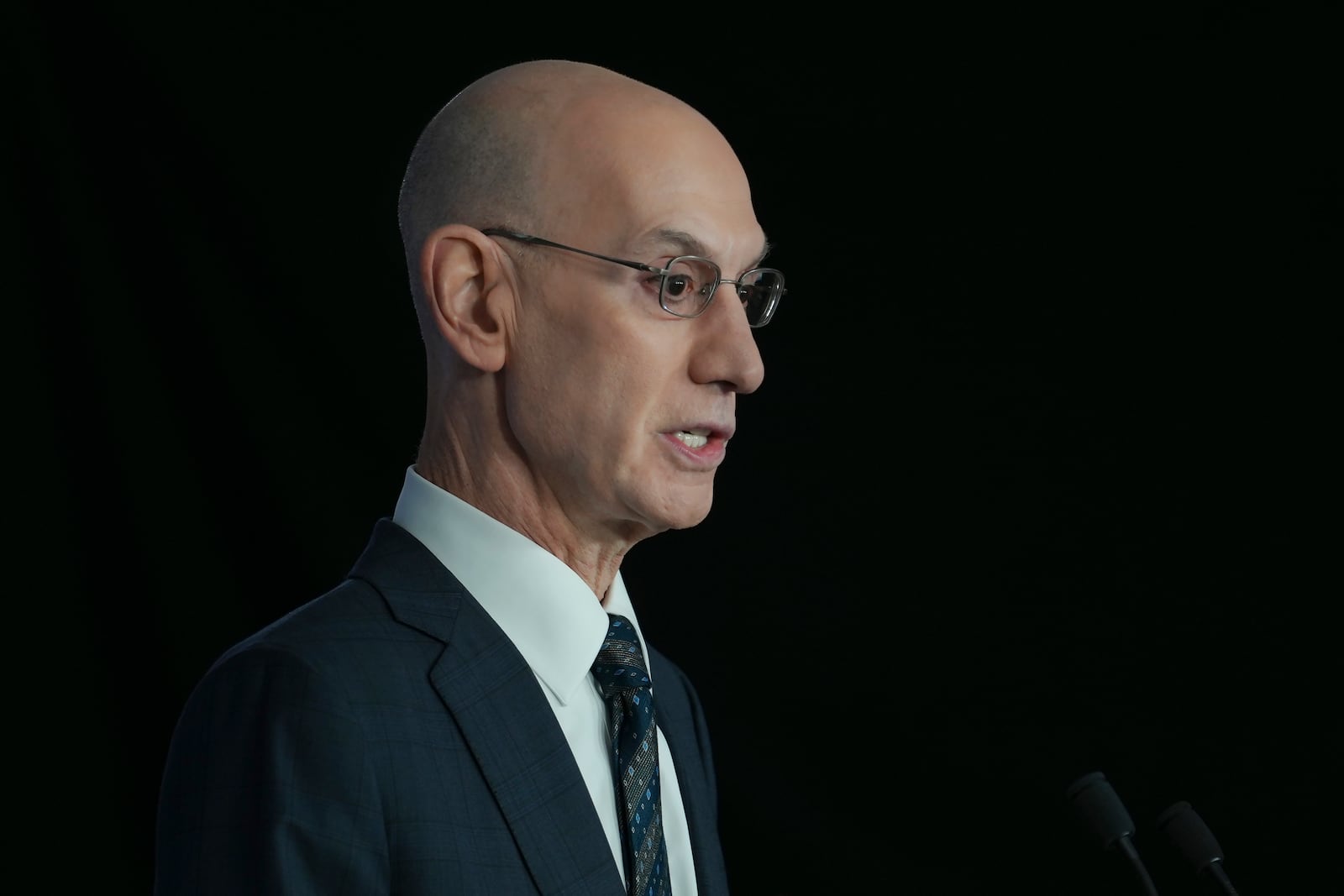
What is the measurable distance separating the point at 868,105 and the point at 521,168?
1428 mm

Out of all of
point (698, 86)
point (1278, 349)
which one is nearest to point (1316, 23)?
point (1278, 349)

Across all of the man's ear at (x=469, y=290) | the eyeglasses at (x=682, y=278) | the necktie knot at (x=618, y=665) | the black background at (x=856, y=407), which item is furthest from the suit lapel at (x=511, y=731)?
the black background at (x=856, y=407)

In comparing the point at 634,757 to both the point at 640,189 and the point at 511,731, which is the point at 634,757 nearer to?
the point at 511,731

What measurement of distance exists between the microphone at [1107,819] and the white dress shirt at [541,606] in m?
0.50

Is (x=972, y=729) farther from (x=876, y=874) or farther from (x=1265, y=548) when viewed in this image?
(x=1265, y=548)

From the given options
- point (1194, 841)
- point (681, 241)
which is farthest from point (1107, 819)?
point (681, 241)

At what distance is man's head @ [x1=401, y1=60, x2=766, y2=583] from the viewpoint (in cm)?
144

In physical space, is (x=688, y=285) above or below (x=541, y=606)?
above

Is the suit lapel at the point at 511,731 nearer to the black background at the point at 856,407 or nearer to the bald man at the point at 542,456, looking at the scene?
the bald man at the point at 542,456

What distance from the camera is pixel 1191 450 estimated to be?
265 centimetres

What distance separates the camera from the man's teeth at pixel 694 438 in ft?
4.89

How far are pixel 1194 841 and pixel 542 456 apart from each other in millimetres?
798

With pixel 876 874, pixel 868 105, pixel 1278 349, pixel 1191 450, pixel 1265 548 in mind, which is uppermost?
pixel 868 105

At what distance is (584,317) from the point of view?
144 cm
